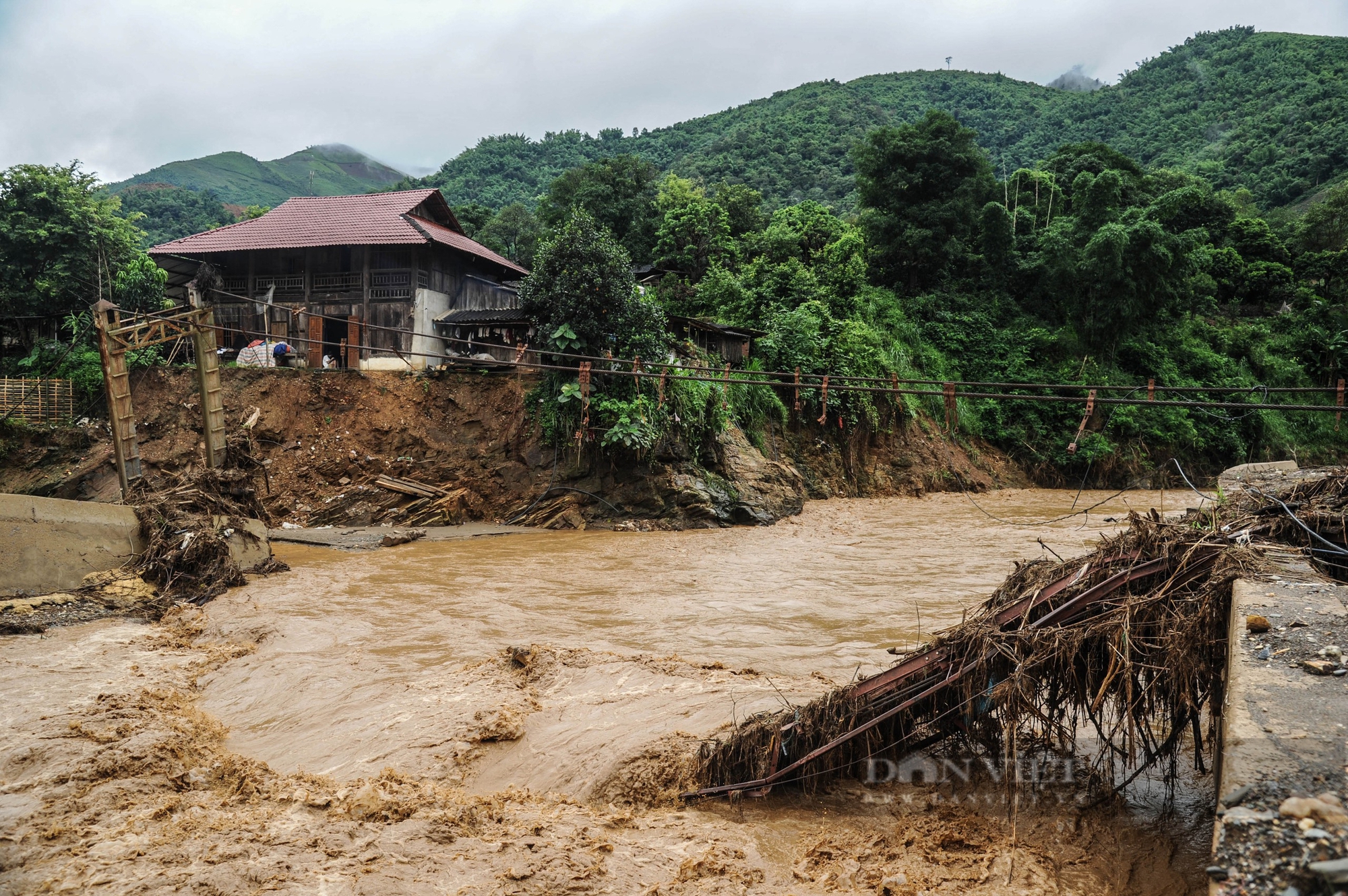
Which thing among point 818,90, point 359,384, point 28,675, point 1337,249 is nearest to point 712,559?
point 28,675

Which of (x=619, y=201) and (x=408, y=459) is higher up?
(x=619, y=201)

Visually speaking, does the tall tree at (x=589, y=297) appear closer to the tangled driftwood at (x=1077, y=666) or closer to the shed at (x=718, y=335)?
the shed at (x=718, y=335)

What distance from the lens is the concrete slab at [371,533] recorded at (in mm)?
17500

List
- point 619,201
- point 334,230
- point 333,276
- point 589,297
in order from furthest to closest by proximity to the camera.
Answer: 1. point 619,201
2. point 334,230
3. point 333,276
4. point 589,297

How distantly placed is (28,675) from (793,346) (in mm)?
21720

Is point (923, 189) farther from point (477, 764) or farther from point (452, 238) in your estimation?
point (477, 764)

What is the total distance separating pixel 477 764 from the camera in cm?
583

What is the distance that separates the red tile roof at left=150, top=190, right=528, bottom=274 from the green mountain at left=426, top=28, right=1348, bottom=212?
26741 mm

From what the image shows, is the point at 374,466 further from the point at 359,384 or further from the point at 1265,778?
the point at 1265,778

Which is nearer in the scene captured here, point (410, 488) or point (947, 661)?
point (947, 661)

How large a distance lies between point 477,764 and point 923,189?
107 feet

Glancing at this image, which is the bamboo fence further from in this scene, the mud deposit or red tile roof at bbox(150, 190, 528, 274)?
the mud deposit

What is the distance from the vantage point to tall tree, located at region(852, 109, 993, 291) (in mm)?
32250

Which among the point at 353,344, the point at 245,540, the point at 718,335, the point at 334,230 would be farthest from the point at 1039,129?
the point at 245,540
